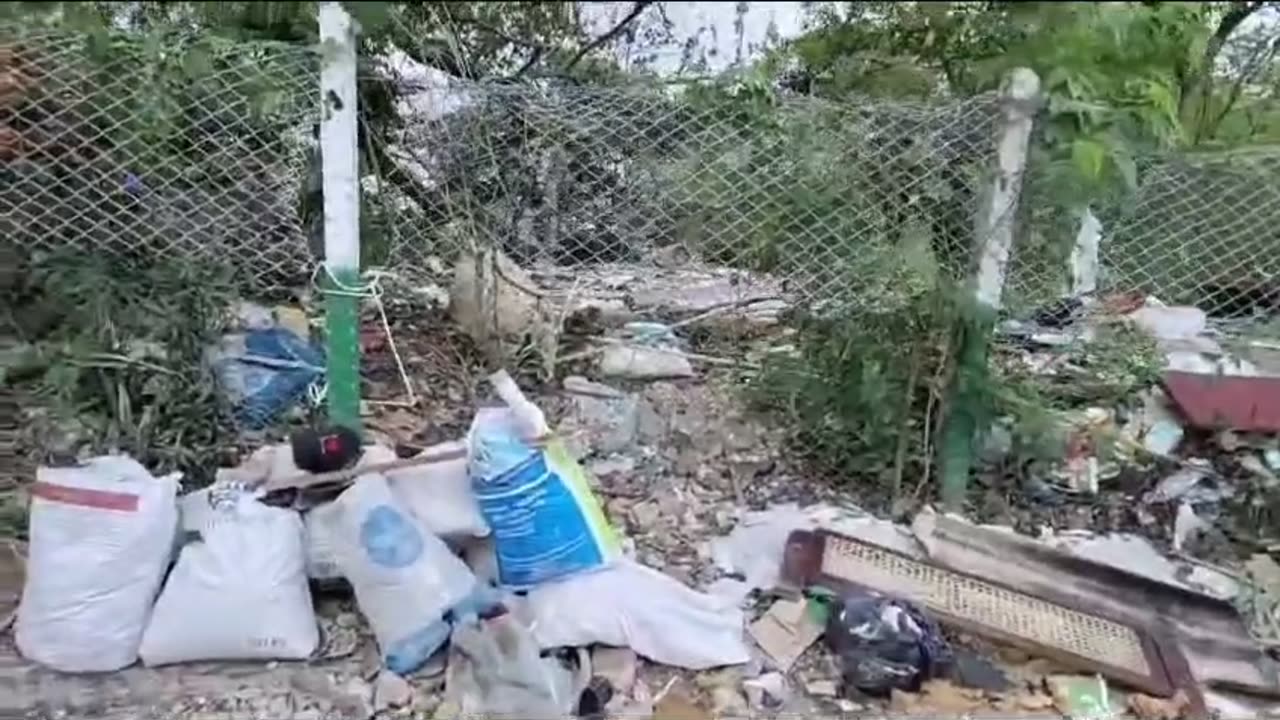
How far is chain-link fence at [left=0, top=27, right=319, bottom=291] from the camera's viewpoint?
9.21 ft

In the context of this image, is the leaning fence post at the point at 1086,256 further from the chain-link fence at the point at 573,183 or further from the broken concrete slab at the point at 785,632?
the broken concrete slab at the point at 785,632

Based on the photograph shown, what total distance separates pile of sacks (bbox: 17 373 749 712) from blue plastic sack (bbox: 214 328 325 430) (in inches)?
15.8

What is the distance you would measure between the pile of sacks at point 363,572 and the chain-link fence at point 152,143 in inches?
27.8

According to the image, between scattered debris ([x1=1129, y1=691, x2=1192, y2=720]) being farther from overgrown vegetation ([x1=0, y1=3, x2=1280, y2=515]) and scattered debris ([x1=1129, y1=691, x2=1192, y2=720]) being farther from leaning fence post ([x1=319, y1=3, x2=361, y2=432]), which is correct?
leaning fence post ([x1=319, y1=3, x2=361, y2=432])

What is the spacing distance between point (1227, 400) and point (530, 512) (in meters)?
1.82

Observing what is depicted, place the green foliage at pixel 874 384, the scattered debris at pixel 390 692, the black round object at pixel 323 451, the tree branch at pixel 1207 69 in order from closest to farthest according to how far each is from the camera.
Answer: the scattered debris at pixel 390 692 < the black round object at pixel 323 451 < the green foliage at pixel 874 384 < the tree branch at pixel 1207 69

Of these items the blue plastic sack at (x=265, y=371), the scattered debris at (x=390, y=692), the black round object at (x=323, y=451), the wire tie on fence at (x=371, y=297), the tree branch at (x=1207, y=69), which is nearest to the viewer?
the scattered debris at (x=390, y=692)

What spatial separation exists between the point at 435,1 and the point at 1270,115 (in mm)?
2279

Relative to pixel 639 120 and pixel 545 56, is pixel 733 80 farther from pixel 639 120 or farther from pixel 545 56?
pixel 545 56

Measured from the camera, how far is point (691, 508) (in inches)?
117

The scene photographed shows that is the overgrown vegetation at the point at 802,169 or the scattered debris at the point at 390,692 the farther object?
the overgrown vegetation at the point at 802,169

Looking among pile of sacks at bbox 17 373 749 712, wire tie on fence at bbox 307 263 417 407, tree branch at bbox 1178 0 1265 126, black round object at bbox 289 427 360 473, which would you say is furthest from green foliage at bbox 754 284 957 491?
black round object at bbox 289 427 360 473

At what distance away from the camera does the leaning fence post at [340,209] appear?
2.59 metres

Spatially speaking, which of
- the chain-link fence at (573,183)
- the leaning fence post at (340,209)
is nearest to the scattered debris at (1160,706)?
the chain-link fence at (573,183)
